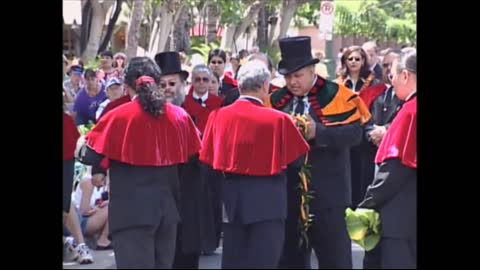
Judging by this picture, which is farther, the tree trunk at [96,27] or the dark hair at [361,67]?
the dark hair at [361,67]

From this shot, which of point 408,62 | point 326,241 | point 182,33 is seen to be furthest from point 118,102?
point 408,62

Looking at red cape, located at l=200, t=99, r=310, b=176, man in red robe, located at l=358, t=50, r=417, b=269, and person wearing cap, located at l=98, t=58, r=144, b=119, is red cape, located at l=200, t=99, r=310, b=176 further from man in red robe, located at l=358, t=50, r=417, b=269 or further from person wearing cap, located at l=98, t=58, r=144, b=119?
man in red robe, located at l=358, t=50, r=417, b=269

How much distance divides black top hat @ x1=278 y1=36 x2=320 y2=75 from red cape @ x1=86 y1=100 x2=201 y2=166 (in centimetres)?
82

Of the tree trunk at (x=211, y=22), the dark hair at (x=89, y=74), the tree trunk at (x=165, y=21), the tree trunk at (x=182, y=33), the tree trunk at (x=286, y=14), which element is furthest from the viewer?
the dark hair at (x=89, y=74)

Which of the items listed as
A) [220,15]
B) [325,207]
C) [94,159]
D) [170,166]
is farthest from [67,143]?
[325,207]

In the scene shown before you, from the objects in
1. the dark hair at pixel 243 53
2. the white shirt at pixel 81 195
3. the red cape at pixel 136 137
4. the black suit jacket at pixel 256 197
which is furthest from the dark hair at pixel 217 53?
the white shirt at pixel 81 195

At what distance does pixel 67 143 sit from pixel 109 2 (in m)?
0.92

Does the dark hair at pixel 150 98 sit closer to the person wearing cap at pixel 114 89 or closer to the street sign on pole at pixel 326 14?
the person wearing cap at pixel 114 89

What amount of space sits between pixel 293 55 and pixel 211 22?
21.5 inches

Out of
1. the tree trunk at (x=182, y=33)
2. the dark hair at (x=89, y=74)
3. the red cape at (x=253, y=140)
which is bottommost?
the red cape at (x=253, y=140)

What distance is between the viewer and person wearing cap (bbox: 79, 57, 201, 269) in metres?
4.91

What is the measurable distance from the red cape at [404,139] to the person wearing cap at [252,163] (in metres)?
0.76

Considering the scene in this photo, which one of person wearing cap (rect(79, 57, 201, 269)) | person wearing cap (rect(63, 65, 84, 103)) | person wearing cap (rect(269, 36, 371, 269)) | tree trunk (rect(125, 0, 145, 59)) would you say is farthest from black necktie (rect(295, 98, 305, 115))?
person wearing cap (rect(63, 65, 84, 103))

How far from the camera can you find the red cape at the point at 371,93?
6.01 meters
